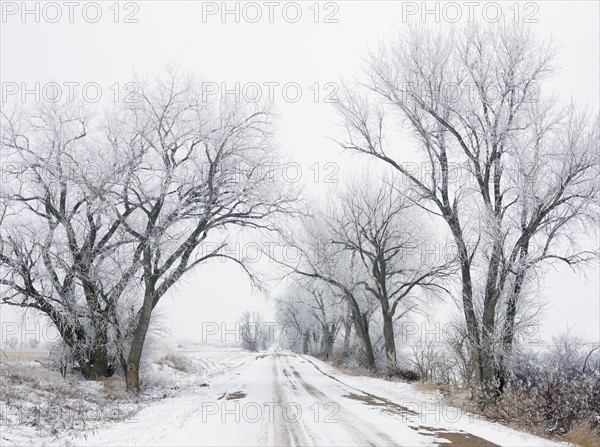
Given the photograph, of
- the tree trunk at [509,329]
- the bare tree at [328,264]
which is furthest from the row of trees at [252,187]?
the bare tree at [328,264]

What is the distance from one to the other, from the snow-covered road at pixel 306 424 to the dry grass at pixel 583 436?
0.58 metres

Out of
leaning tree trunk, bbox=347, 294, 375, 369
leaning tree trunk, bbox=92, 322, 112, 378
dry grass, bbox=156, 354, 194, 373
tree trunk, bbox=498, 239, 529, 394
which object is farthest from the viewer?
dry grass, bbox=156, 354, 194, 373

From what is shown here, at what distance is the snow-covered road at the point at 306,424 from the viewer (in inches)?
334

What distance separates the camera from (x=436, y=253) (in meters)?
26.5

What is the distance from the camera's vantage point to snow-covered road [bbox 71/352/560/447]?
8492mm

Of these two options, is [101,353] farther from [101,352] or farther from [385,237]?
[385,237]

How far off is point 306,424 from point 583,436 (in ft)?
16.5

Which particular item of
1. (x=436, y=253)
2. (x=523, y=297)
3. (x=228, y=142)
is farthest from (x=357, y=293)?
(x=228, y=142)

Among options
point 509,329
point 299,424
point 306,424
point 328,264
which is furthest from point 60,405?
point 328,264

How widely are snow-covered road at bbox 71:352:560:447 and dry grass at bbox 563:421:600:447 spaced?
0.58 metres

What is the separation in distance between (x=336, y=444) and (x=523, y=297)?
15.9m

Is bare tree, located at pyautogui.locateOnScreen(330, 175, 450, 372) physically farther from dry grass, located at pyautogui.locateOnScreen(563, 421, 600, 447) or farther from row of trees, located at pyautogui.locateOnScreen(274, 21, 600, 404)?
dry grass, located at pyautogui.locateOnScreen(563, 421, 600, 447)

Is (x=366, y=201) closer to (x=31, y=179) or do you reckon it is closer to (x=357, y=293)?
(x=357, y=293)

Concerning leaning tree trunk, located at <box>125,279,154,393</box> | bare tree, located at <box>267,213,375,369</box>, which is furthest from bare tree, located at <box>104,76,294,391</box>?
bare tree, located at <box>267,213,375,369</box>
